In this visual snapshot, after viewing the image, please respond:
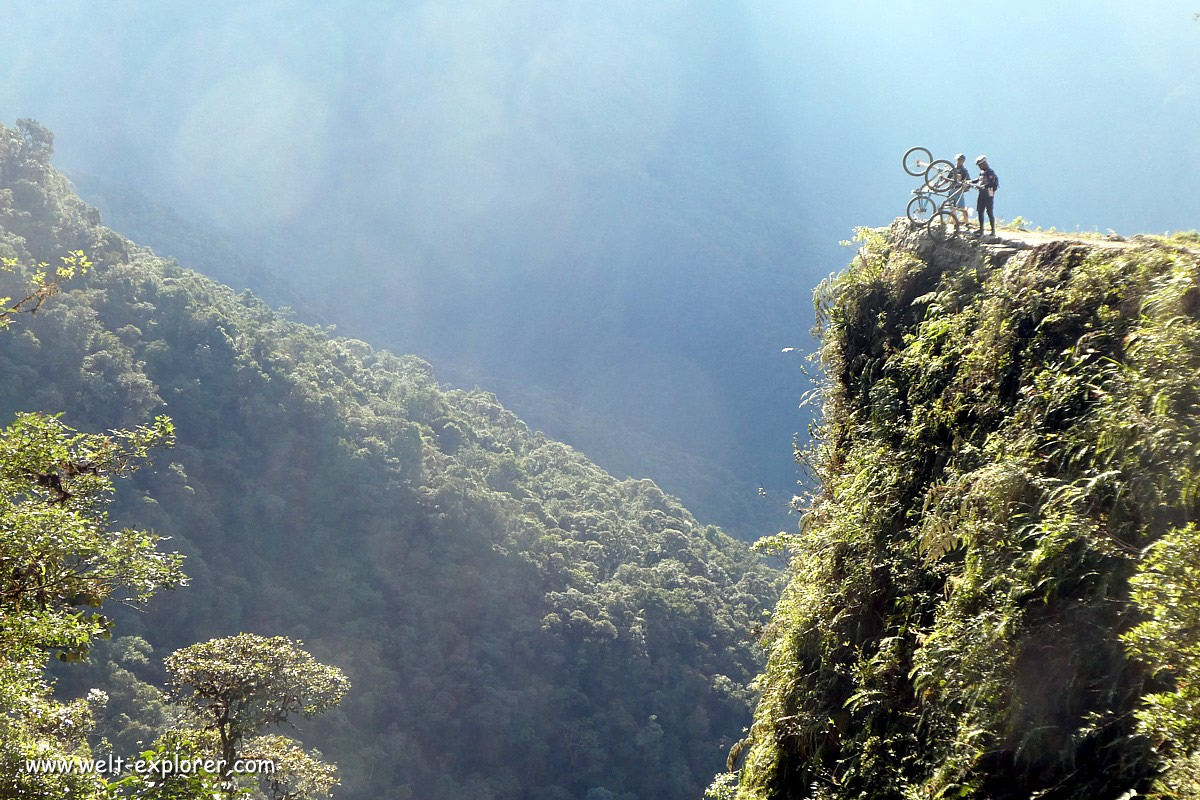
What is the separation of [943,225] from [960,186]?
2.34 feet

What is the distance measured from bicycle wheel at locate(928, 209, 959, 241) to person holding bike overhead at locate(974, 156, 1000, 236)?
196 mm

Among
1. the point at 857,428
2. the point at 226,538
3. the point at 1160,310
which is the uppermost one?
the point at 226,538

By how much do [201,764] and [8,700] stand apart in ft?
5.37

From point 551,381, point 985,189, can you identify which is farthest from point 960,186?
point 551,381

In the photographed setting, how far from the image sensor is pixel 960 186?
23.7 feet

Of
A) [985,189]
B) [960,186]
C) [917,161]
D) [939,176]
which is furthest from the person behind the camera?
[917,161]

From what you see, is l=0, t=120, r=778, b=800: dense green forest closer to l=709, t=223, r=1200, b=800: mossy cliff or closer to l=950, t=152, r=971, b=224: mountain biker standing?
Answer: l=709, t=223, r=1200, b=800: mossy cliff

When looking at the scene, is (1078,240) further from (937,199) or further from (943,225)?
(937,199)

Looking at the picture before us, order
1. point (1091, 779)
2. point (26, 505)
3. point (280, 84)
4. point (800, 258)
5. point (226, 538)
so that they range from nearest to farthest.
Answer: point (1091, 779) → point (26, 505) → point (226, 538) → point (800, 258) → point (280, 84)

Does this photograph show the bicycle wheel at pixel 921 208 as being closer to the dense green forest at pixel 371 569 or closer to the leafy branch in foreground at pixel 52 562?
the leafy branch in foreground at pixel 52 562

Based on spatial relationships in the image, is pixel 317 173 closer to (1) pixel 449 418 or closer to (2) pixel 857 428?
(1) pixel 449 418

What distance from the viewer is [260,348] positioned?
5234 cm

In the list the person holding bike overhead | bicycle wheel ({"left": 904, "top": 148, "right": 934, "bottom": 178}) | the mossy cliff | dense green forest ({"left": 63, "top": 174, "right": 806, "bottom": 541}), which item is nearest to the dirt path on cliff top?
the mossy cliff

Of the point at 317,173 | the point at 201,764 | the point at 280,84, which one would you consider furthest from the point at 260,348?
the point at 280,84
